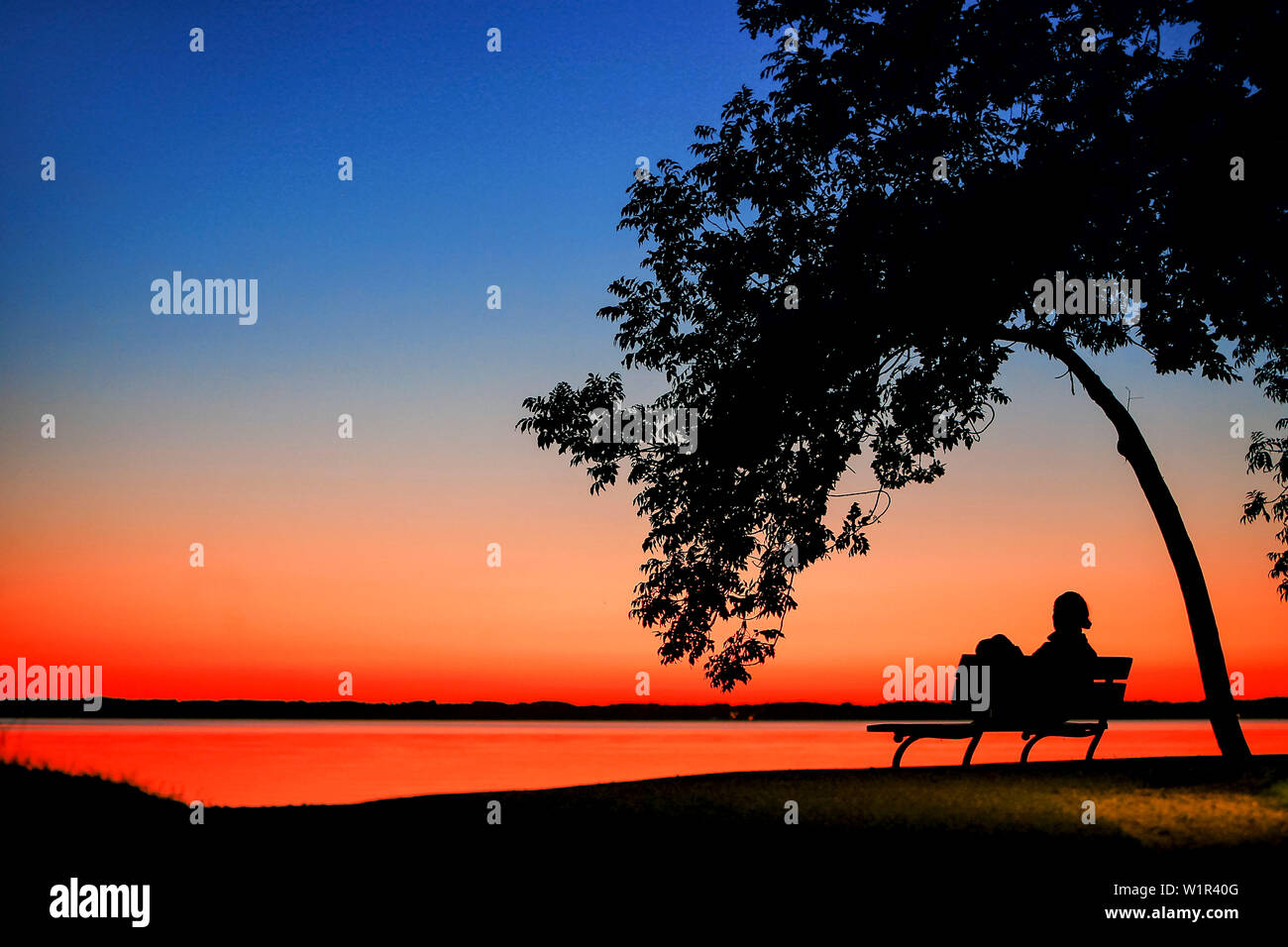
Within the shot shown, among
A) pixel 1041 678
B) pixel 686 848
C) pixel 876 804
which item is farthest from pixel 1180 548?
pixel 686 848

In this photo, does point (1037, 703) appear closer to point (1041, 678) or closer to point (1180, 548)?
point (1041, 678)

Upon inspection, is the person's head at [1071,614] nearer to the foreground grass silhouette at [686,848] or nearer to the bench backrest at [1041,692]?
the bench backrest at [1041,692]

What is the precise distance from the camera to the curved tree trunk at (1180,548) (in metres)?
13.9

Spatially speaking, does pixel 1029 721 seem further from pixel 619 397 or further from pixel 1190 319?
pixel 619 397

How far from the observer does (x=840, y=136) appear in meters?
15.4

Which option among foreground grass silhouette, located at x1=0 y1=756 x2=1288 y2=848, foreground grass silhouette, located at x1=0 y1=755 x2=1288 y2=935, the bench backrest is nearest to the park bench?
the bench backrest

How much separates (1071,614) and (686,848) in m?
7.09

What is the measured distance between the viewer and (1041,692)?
43.9 feet

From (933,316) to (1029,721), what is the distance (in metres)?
4.88

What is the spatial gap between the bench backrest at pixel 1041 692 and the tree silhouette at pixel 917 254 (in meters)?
1.60

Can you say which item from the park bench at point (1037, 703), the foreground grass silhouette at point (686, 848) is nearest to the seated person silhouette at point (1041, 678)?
the park bench at point (1037, 703)

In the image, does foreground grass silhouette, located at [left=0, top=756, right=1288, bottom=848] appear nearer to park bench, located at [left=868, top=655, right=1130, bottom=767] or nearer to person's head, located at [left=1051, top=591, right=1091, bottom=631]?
park bench, located at [left=868, top=655, right=1130, bottom=767]
